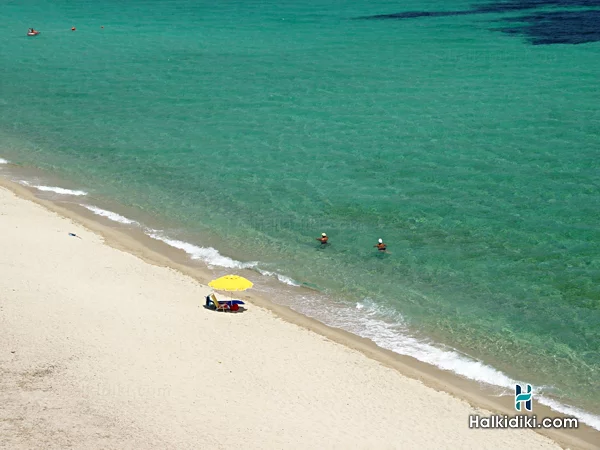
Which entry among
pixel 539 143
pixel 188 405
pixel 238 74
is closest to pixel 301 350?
pixel 188 405

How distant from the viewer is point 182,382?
19.1 meters

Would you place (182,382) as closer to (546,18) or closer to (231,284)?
(231,284)

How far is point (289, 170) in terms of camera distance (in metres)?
37.6

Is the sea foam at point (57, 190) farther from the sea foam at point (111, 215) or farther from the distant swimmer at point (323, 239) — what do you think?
the distant swimmer at point (323, 239)

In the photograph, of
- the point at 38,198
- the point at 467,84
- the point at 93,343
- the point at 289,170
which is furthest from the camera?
the point at 467,84

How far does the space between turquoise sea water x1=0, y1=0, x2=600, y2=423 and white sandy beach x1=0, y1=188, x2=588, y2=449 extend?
2940mm

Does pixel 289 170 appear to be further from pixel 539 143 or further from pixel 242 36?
pixel 242 36

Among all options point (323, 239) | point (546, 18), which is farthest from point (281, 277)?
point (546, 18)

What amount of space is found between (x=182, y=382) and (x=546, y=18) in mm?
67523

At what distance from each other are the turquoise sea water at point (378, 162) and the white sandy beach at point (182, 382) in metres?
2.94

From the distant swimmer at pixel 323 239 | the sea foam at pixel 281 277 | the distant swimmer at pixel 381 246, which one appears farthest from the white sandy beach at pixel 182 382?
the distant swimmer at pixel 381 246

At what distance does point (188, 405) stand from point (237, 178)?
64.6ft

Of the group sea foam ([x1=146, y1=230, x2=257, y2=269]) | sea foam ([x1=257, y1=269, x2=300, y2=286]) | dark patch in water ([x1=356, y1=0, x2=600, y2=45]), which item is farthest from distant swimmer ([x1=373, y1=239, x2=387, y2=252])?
dark patch in water ([x1=356, y1=0, x2=600, y2=45])

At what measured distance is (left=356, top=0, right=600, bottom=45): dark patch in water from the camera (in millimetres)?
64875
